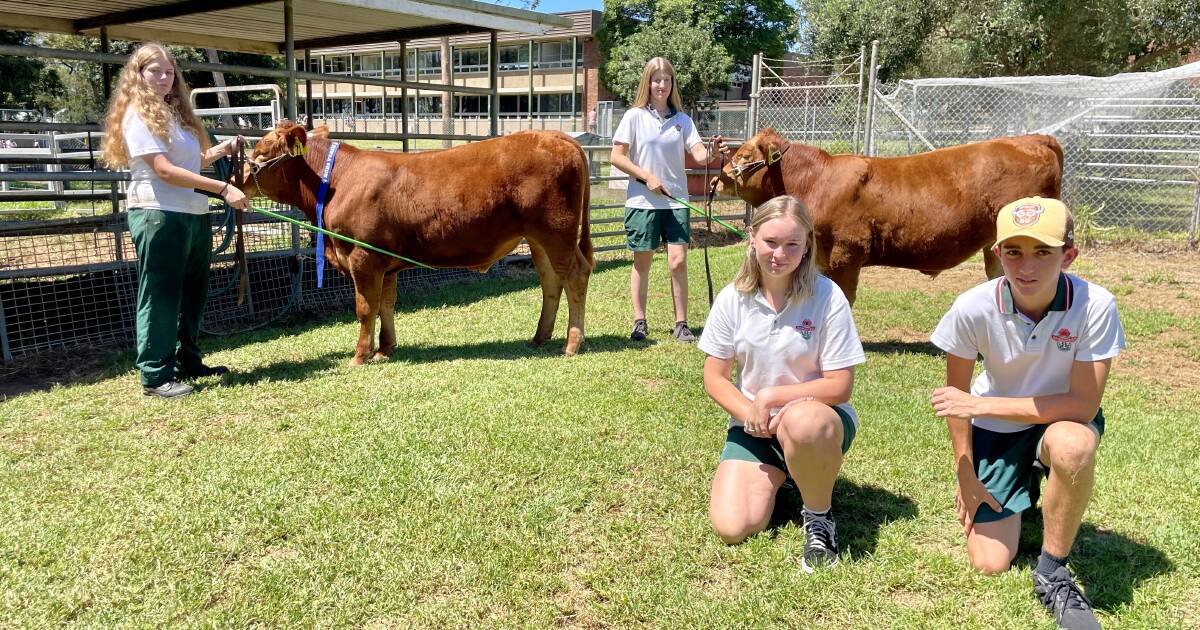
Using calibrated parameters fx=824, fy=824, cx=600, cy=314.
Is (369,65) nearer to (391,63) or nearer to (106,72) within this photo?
(391,63)

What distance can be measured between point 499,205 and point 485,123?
138 feet

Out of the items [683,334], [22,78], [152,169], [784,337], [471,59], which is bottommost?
[683,334]

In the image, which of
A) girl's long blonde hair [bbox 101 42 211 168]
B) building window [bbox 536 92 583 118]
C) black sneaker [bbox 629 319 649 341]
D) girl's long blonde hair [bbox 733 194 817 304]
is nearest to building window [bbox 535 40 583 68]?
building window [bbox 536 92 583 118]

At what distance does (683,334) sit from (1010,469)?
3.47 metres

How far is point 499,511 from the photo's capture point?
3375 mm

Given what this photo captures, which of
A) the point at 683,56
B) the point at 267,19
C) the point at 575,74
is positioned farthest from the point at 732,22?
the point at 267,19

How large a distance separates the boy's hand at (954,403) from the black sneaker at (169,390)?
417 cm

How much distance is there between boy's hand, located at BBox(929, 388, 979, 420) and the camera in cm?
273

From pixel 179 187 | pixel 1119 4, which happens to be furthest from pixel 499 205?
pixel 1119 4

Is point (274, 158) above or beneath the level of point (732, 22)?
beneath

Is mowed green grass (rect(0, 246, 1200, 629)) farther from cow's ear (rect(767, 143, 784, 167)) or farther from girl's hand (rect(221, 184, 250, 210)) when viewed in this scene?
cow's ear (rect(767, 143, 784, 167))

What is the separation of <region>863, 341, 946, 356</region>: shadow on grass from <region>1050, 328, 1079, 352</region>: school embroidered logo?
325 centimetres

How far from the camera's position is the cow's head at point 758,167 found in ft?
19.8

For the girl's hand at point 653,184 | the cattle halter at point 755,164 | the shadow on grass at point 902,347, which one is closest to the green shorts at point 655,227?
the girl's hand at point 653,184
